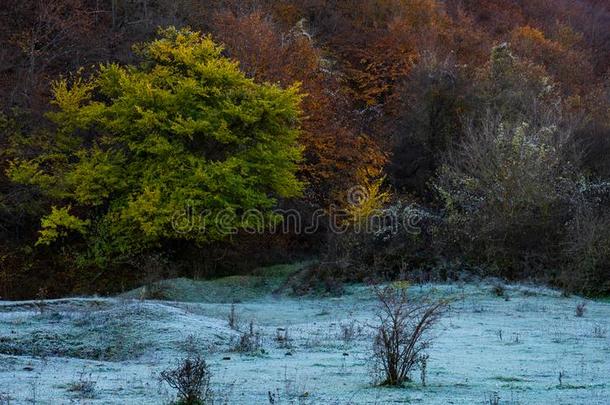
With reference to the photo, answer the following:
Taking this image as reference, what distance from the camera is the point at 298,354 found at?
1116 centimetres

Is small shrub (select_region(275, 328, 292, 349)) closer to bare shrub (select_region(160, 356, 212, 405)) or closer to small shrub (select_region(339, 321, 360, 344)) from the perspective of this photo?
small shrub (select_region(339, 321, 360, 344))

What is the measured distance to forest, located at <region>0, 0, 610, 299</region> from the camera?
22.4 meters

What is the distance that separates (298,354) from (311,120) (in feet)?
69.5

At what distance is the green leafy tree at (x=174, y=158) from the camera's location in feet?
83.7

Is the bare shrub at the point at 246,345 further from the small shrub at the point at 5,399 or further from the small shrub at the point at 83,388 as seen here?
the small shrub at the point at 5,399

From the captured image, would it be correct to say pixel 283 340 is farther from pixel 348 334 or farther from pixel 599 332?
pixel 599 332

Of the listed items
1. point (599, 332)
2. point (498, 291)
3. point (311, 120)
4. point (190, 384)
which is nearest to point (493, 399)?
point (190, 384)

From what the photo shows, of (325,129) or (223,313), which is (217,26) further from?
(223,313)

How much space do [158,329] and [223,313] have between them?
4.46 m

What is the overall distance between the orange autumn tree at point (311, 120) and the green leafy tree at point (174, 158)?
321 centimetres

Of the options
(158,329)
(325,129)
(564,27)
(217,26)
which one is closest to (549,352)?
(158,329)

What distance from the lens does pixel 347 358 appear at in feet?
35.3

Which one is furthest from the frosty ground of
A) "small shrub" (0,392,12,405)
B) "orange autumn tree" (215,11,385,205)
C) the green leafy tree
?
"orange autumn tree" (215,11,385,205)

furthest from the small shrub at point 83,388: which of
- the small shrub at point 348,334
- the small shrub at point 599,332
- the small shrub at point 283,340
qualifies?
the small shrub at point 599,332
